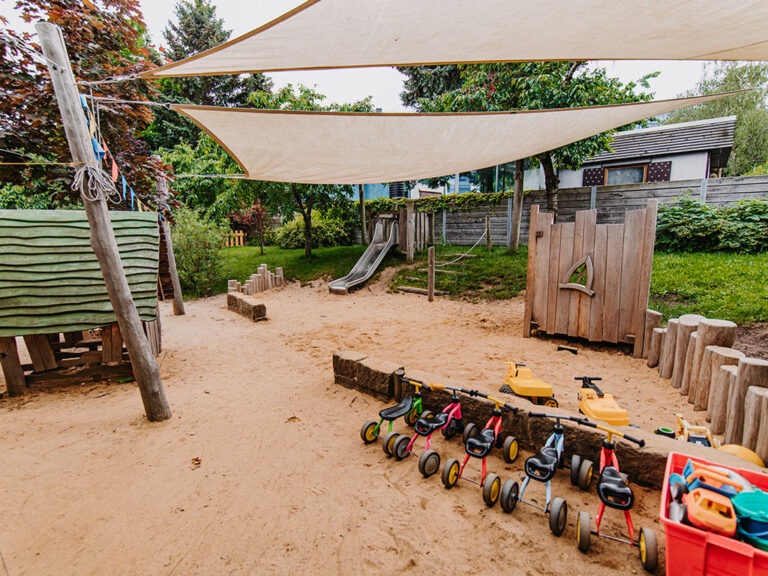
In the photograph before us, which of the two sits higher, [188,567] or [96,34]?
[96,34]

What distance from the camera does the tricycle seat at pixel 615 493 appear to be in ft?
5.85

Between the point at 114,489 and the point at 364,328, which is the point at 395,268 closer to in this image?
the point at 364,328

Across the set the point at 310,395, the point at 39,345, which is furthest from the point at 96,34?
the point at 310,395

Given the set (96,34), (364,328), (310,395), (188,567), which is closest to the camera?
(188,567)

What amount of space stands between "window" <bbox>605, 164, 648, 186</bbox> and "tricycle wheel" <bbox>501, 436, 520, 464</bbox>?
13865 mm

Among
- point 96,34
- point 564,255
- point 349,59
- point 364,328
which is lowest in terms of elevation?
point 364,328

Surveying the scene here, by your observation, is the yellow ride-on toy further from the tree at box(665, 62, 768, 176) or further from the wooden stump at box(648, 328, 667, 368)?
the tree at box(665, 62, 768, 176)

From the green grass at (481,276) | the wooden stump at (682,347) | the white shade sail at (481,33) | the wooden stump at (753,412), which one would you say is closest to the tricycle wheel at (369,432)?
the wooden stump at (753,412)

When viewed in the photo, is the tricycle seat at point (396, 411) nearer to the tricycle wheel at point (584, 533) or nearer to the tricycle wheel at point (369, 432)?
the tricycle wheel at point (369, 432)

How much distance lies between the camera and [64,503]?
2.37 m

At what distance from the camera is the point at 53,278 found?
4.18 m

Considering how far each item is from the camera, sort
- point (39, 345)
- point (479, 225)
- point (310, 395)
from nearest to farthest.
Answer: point (310, 395)
point (39, 345)
point (479, 225)

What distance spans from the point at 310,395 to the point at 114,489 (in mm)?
1806

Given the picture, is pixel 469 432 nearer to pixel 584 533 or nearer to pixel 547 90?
pixel 584 533
